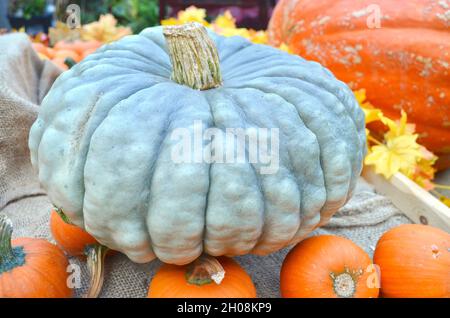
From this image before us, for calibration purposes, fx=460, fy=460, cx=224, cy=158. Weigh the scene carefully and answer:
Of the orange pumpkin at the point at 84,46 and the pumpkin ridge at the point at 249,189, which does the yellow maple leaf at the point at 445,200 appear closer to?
the pumpkin ridge at the point at 249,189

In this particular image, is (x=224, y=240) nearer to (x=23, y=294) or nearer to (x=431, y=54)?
(x=23, y=294)

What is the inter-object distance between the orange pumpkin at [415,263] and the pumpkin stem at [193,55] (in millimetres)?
650

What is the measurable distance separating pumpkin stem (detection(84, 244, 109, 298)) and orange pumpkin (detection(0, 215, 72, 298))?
0.18 ft

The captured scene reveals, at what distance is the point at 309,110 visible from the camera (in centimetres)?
113

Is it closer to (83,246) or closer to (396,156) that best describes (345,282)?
(83,246)

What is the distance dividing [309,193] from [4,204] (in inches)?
46.1

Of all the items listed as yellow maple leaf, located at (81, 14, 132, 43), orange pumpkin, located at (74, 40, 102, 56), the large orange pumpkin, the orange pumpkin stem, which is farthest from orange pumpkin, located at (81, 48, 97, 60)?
the orange pumpkin stem

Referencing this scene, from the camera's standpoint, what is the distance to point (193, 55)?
3.93 ft

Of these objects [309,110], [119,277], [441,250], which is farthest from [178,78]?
[441,250]

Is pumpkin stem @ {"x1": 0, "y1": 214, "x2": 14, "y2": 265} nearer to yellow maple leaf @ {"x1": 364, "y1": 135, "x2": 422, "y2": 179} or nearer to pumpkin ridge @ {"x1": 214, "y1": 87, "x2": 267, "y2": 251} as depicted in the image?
pumpkin ridge @ {"x1": 214, "y1": 87, "x2": 267, "y2": 251}

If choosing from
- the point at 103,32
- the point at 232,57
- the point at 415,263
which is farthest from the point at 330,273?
the point at 103,32

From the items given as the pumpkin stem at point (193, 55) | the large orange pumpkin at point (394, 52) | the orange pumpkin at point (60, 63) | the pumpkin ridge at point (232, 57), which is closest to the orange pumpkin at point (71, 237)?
the pumpkin stem at point (193, 55)

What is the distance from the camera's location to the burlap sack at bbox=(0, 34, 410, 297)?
1319 millimetres

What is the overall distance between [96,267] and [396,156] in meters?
1.28
